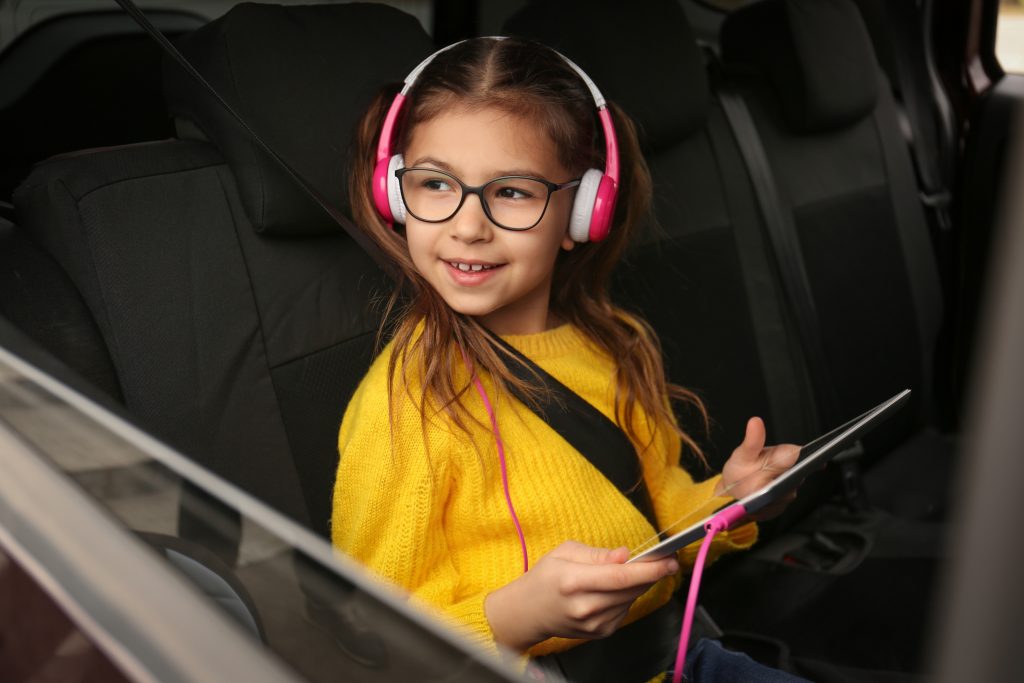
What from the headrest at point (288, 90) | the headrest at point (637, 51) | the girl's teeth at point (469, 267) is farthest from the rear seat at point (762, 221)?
the girl's teeth at point (469, 267)

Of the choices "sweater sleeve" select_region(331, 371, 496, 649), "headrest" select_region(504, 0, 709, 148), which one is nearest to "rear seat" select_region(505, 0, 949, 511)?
"headrest" select_region(504, 0, 709, 148)

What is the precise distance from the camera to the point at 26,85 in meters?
1.36

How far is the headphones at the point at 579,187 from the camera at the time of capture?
1.11 meters

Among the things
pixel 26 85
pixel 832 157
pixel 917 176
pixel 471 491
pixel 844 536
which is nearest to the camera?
pixel 471 491

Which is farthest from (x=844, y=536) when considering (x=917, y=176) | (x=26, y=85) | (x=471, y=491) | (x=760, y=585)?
(x=26, y=85)

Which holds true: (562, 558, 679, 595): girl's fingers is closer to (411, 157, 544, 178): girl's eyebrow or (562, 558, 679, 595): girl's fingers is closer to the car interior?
the car interior

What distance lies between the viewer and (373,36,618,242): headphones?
1114 millimetres

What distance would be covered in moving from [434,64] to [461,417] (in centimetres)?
39

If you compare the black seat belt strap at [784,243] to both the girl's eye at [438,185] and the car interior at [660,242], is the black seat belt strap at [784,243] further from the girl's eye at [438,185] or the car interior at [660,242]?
the girl's eye at [438,185]

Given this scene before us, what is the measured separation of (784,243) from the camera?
1885mm

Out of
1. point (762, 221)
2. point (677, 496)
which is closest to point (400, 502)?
point (677, 496)

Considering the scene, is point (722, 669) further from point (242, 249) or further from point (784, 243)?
point (784, 243)

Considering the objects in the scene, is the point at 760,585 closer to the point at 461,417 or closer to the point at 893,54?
the point at 461,417

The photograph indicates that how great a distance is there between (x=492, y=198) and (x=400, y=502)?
1.03ft
